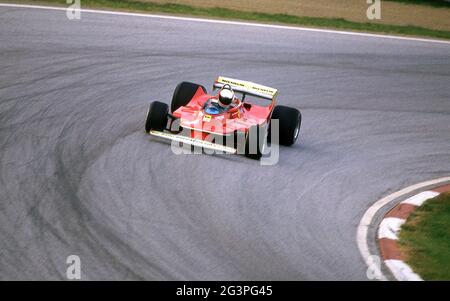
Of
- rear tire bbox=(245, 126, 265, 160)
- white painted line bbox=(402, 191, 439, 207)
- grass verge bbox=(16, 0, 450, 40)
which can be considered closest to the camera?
white painted line bbox=(402, 191, 439, 207)

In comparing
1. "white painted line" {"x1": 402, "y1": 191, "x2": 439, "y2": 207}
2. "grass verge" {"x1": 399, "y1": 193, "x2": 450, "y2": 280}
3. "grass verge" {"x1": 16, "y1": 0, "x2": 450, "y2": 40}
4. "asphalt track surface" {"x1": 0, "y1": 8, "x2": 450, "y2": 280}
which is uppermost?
"grass verge" {"x1": 16, "y1": 0, "x2": 450, "y2": 40}

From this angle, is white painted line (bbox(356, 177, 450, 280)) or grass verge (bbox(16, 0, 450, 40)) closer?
white painted line (bbox(356, 177, 450, 280))

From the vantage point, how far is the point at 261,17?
18.4m

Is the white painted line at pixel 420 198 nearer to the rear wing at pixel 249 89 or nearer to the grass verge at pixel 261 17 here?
the rear wing at pixel 249 89

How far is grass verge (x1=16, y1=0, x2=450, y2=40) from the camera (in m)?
17.8

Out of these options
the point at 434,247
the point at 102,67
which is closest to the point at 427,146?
the point at 434,247

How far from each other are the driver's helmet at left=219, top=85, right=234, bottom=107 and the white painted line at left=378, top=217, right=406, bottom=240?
2.75m

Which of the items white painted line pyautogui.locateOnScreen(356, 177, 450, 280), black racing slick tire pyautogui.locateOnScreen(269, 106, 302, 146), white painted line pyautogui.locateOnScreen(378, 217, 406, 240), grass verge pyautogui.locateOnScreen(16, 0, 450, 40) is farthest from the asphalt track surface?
grass verge pyautogui.locateOnScreen(16, 0, 450, 40)

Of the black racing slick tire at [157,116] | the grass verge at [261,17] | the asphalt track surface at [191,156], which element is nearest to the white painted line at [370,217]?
the asphalt track surface at [191,156]

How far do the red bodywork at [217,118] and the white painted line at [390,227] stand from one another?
231 cm

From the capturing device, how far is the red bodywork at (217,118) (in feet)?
36.7

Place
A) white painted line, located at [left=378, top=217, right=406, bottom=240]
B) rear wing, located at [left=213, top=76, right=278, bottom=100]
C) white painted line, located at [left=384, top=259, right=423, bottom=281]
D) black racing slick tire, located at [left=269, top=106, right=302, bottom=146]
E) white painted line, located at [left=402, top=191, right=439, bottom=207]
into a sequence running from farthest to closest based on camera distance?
rear wing, located at [left=213, top=76, right=278, bottom=100], black racing slick tire, located at [left=269, top=106, right=302, bottom=146], white painted line, located at [left=402, top=191, right=439, bottom=207], white painted line, located at [left=378, top=217, right=406, bottom=240], white painted line, located at [left=384, top=259, right=423, bottom=281]

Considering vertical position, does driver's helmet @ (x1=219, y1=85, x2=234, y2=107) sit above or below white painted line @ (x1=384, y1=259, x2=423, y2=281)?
above

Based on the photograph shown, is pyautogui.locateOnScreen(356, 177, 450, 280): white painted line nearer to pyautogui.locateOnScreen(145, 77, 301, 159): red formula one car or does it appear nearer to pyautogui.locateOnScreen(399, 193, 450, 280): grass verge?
pyautogui.locateOnScreen(399, 193, 450, 280): grass verge
